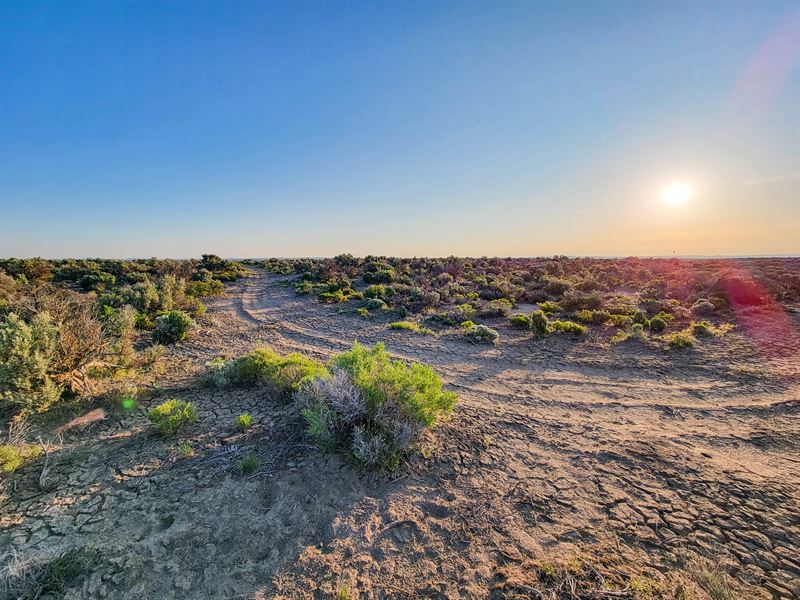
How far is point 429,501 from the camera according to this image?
392 cm

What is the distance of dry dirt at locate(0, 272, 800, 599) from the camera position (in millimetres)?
3111

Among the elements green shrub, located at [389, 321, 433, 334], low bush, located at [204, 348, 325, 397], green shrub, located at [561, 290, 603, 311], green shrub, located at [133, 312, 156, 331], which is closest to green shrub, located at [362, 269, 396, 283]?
green shrub, located at [389, 321, 433, 334]

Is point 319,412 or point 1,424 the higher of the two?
point 319,412

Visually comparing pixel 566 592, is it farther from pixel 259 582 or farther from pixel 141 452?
pixel 141 452

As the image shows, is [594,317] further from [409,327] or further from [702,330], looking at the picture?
[409,327]

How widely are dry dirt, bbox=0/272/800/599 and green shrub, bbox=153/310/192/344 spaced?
3.21 metres

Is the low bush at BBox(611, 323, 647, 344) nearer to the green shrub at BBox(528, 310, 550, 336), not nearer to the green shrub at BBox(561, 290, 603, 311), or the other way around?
the green shrub at BBox(528, 310, 550, 336)

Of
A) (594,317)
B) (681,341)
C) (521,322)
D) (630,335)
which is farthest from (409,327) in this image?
(681,341)

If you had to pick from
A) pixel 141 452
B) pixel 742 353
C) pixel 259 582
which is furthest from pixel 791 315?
pixel 141 452

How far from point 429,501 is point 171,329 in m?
9.02

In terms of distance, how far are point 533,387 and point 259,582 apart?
6.20m

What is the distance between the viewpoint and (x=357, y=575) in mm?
3117

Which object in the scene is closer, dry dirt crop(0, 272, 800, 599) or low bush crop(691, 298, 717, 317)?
dry dirt crop(0, 272, 800, 599)

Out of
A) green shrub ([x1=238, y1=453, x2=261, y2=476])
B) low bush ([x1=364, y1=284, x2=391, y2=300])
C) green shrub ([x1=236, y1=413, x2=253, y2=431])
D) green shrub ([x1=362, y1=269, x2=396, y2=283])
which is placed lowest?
green shrub ([x1=238, y1=453, x2=261, y2=476])
